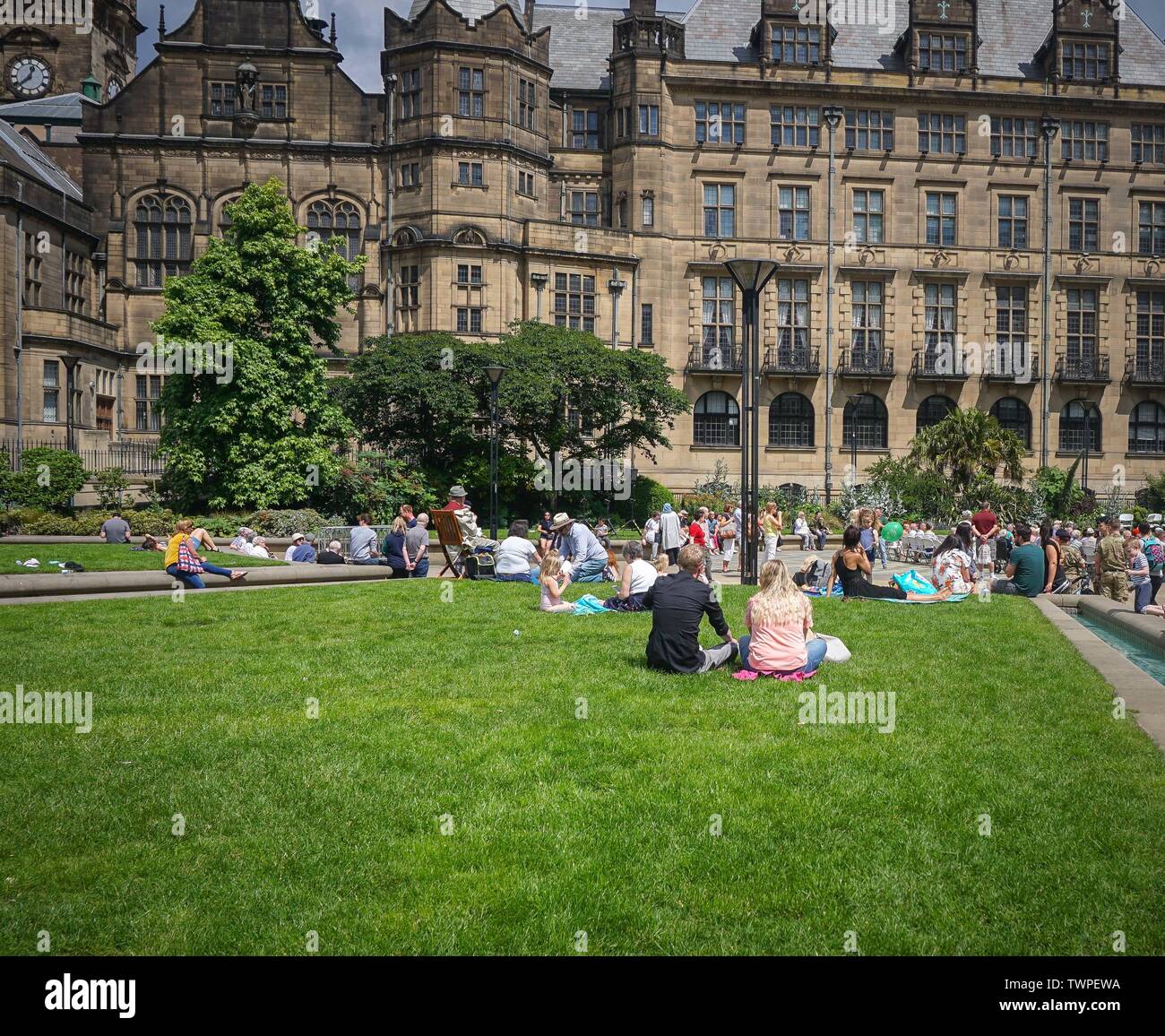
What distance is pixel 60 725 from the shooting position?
9734mm

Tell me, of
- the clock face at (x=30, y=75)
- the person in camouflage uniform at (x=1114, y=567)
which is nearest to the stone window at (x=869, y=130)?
the person in camouflage uniform at (x=1114, y=567)

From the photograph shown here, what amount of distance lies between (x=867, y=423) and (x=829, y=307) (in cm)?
591

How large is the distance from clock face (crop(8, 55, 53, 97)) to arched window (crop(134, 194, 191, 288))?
2552 cm

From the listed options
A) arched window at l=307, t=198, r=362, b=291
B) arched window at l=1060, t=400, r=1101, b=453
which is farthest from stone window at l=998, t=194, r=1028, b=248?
arched window at l=307, t=198, r=362, b=291

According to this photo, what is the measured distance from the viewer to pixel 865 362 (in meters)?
54.0

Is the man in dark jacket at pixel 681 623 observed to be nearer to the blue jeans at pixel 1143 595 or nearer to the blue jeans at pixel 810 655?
the blue jeans at pixel 810 655

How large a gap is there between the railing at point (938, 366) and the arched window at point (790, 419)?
216 inches

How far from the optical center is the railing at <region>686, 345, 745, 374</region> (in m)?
52.5

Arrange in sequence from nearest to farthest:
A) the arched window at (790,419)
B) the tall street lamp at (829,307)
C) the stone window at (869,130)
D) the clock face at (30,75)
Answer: the tall street lamp at (829,307) → the stone window at (869,130) → the arched window at (790,419) → the clock face at (30,75)

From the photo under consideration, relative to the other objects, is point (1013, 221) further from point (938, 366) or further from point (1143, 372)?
point (1143, 372)

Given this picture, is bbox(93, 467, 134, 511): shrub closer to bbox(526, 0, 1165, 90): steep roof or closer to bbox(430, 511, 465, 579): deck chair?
bbox(430, 511, 465, 579): deck chair

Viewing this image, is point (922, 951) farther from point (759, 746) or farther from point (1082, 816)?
point (759, 746)

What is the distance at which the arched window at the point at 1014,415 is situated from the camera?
181 ft
